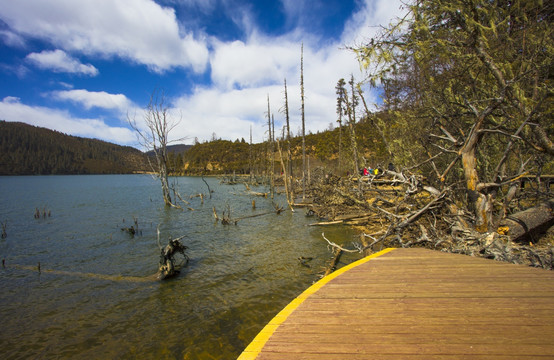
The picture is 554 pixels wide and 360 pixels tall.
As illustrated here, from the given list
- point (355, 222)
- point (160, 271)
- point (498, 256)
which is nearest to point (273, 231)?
point (355, 222)

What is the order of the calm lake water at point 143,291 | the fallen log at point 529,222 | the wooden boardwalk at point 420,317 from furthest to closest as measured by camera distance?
the fallen log at point 529,222, the calm lake water at point 143,291, the wooden boardwalk at point 420,317

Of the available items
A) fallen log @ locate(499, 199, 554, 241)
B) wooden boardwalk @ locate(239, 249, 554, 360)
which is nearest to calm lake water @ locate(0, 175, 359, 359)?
wooden boardwalk @ locate(239, 249, 554, 360)

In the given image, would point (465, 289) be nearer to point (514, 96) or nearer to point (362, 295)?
point (362, 295)

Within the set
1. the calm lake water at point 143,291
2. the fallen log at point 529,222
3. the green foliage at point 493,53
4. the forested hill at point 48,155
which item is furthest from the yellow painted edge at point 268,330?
the forested hill at point 48,155

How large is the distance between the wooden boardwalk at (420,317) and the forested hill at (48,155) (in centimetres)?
12747

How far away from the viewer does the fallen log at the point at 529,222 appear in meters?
6.87

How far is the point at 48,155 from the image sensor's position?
456 ft

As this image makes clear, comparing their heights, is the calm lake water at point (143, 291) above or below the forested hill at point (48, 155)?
below

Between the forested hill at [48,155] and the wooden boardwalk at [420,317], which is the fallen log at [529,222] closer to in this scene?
the wooden boardwalk at [420,317]

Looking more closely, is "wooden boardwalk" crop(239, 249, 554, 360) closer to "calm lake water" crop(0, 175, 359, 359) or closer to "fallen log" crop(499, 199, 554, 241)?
"calm lake water" crop(0, 175, 359, 359)

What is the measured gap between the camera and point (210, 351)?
14.7 feet

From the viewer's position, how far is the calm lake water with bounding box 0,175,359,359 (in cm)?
477

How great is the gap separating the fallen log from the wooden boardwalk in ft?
14.1

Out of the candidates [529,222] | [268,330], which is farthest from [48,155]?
[529,222]
